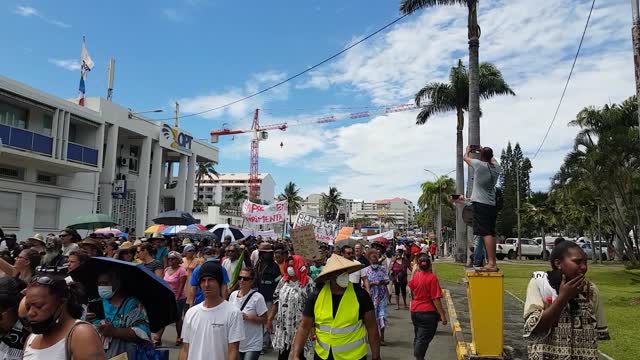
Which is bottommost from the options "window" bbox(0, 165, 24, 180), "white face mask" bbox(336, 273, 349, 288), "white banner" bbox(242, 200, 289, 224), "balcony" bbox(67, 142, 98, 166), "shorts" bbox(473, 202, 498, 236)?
"white face mask" bbox(336, 273, 349, 288)

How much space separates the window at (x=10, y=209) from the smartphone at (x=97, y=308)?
828 inches

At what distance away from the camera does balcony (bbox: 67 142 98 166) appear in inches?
964

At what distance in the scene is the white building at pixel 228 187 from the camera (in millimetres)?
157000

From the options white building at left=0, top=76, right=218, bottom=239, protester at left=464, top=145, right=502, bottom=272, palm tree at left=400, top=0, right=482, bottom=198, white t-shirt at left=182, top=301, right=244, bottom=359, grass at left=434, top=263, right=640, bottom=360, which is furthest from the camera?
white building at left=0, top=76, right=218, bottom=239

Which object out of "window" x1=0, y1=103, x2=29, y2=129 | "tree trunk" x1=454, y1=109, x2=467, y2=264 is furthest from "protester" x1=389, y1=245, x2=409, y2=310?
"window" x1=0, y1=103, x2=29, y2=129

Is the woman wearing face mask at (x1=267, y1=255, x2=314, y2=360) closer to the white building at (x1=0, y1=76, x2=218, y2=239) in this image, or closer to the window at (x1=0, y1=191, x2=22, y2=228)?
the white building at (x1=0, y1=76, x2=218, y2=239)

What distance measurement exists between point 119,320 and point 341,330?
68.9 inches

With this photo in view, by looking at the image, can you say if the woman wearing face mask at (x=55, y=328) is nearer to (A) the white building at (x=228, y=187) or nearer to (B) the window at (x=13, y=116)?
(B) the window at (x=13, y=116)

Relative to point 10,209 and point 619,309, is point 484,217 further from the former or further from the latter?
point 10,209

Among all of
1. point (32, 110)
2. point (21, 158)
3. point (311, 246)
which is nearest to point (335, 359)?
point (311, 246)

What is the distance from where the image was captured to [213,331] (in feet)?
13.7

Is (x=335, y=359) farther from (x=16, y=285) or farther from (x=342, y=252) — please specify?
(x=342, y=252)

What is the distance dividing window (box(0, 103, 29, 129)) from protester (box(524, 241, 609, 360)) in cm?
Answer: 2422

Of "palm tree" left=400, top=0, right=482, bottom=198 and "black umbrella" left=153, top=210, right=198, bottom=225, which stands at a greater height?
"palm tree" left=400, top=0, right=482, bottom=198
